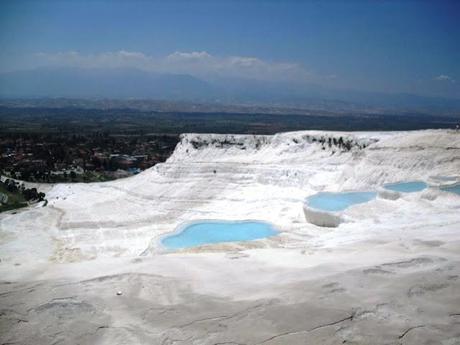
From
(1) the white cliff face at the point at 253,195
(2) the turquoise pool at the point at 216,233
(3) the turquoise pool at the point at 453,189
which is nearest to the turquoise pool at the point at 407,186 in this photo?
(1) the white cliff face at the point at 253,195

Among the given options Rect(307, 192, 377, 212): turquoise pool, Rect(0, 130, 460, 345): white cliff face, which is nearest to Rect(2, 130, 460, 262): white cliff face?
Rect(0, 130, 460, 345): white cliff face

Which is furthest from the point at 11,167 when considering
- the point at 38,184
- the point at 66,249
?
the point at 66,249

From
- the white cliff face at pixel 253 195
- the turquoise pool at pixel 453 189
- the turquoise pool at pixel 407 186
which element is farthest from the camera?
the turquoise pool at pixel 407 186

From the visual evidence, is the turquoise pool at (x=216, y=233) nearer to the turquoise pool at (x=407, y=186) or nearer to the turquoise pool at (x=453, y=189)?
the turquoise pool at (x=407, y=186)

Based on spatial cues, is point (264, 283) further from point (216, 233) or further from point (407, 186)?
point (407, 186)

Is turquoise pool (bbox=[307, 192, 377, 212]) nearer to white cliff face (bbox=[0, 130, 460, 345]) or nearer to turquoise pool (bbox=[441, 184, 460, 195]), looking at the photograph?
white cliff face (bbox=[0, 130, 460, 345])

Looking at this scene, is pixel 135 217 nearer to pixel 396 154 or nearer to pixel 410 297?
pixel 396 154

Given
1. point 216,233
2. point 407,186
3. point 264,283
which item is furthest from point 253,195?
point 264,283
